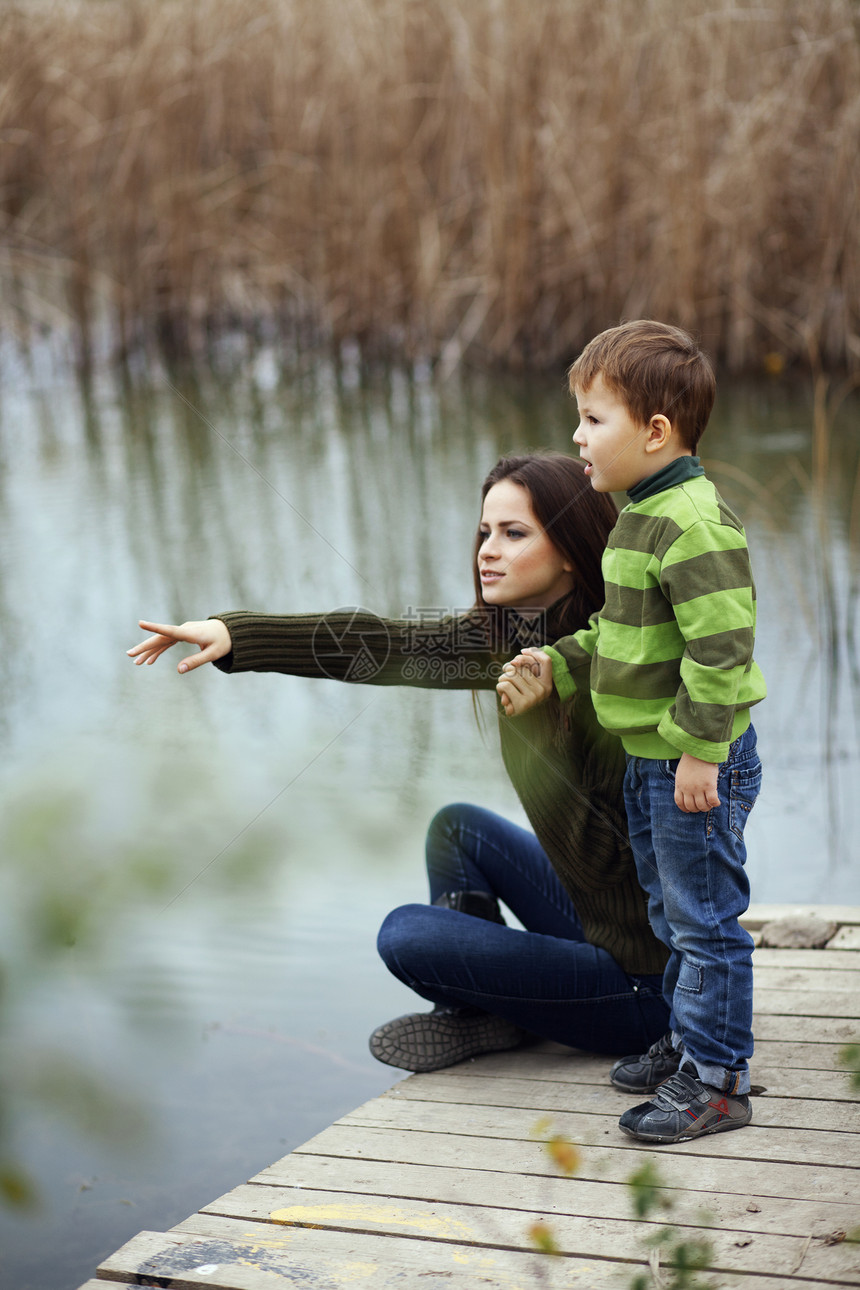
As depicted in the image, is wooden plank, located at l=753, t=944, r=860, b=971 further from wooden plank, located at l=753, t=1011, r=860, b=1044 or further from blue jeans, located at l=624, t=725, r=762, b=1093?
blue jeans, located at l=624, t=725, r=762, b=1093

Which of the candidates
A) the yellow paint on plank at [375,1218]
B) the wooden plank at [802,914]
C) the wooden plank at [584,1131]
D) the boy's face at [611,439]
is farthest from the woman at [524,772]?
the wooden plank at [802,914]

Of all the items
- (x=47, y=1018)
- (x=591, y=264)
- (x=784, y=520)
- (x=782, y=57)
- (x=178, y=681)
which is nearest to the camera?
(x=47, y=1018)

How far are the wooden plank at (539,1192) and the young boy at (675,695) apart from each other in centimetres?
11

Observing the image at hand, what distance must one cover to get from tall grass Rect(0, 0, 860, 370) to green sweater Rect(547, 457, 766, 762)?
365 centimetres

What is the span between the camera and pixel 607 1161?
1.36 meters

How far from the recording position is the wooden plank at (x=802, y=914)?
1.99 m

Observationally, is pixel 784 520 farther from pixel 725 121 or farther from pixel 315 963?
pixel 315 963

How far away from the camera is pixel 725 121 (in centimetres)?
494

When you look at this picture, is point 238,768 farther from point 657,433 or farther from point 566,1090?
point 657,433

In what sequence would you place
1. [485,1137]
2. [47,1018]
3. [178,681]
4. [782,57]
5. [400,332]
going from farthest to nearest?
1. [400,332]
2. [782,57]
3. [178,681]
4. [47,1018]
5. [485,1137]

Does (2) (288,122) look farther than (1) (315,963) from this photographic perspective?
Yes

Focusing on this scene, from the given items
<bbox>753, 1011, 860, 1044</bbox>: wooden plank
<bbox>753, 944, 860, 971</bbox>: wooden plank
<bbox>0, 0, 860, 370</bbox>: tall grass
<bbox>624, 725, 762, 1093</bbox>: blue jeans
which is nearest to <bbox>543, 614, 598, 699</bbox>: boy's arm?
<bbox>624, 725, 762, 1093</bbox>: blue jeans

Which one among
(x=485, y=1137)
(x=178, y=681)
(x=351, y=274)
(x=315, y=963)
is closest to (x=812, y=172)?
(x=351, y=274)

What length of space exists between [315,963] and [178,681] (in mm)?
1402
